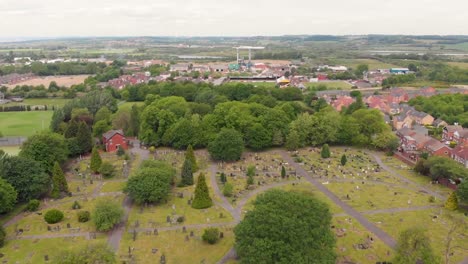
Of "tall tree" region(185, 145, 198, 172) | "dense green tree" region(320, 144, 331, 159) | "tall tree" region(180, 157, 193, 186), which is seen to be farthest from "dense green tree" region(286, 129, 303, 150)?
"tall tree" region(180, 157, 193, 186)

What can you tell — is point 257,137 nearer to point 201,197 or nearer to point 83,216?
point 201,197

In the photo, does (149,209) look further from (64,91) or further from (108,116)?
(64,91)

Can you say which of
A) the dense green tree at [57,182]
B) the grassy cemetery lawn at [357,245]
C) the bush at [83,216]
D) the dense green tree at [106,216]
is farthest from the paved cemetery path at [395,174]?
the dense green tree at [57,182]

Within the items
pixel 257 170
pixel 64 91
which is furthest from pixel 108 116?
pixel 64 91

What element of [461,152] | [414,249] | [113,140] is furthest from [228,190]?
[461,152]

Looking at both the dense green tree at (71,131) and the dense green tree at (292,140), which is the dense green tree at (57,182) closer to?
the dense green tree at (71,131)
